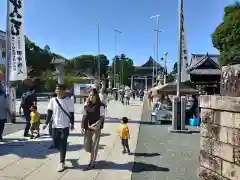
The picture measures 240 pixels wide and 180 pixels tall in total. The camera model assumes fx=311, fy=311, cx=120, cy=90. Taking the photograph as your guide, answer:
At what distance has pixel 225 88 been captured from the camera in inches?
214

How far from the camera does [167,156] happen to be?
7801mm

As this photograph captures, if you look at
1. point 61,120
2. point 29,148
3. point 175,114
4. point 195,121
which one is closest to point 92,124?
point 61,120

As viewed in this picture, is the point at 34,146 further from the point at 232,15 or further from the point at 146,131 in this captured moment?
the point at 232,15

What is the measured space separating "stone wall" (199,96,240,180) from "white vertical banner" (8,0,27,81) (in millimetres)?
9245

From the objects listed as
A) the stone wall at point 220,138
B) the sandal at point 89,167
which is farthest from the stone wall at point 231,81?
the sandal at point 89,167

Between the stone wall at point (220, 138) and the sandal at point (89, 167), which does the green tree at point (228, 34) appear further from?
the sandal at point (89, 167)

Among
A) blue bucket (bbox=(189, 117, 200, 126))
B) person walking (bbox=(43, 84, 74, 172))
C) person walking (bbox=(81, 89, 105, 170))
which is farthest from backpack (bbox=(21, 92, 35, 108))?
blue bucket (bbox=(189, 117, 200, 126))

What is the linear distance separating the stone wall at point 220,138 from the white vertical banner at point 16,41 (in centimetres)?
924

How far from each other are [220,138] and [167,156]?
113 inches

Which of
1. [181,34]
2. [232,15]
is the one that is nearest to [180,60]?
[181,34]

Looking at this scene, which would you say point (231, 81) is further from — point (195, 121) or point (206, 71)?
point (206, 71)

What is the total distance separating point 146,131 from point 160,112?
3.22 meters

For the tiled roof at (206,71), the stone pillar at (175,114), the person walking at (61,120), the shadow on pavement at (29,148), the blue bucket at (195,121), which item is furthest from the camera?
the tiled roof at (206,71)

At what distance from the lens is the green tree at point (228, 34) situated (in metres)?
20.3
